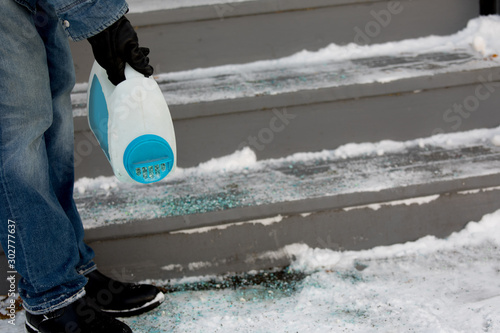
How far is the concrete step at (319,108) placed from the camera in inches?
73.2

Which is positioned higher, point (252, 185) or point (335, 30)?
point (335, 30)

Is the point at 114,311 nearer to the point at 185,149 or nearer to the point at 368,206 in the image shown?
the point at 185,149

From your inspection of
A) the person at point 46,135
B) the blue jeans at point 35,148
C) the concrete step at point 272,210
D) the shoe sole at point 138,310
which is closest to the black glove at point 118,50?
the person at point 46,135

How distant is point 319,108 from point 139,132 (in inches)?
33.3

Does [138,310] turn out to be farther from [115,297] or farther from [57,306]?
[57,306]

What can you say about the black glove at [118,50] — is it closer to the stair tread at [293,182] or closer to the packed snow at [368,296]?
the stair tread at [293,182]

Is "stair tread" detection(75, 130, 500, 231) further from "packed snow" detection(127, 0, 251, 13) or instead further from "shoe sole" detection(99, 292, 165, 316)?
"packed snow" detection(127, 0, 251, 13)

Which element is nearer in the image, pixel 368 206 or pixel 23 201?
pixel 23 201

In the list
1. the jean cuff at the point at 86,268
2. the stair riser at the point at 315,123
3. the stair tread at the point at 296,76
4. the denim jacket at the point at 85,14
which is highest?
the denim jacket at the point at 85,14

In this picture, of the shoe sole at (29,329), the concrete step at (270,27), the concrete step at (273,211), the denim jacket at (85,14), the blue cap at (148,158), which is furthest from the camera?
the concrete step at (270,27)

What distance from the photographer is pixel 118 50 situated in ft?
3.99

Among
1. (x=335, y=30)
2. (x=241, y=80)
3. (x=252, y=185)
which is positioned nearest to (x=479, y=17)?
(x=335, y=30)

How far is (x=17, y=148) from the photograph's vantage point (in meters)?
1.19

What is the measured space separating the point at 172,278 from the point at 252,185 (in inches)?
15.3
